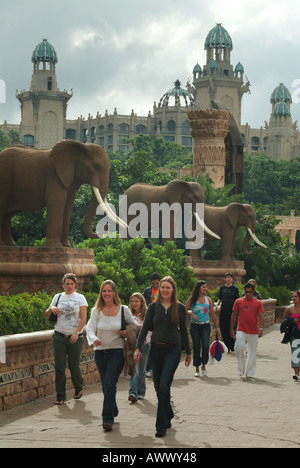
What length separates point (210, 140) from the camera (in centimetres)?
3906

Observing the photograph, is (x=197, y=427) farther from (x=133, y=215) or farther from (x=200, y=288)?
(x=133, y=215)

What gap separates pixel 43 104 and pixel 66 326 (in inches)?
4990

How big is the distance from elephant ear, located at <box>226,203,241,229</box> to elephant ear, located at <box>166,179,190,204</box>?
269cm

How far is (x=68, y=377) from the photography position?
1186 centimetres

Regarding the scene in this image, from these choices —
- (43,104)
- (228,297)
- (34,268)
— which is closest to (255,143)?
(43,104)

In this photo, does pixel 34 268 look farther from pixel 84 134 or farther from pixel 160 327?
pixel 84 134

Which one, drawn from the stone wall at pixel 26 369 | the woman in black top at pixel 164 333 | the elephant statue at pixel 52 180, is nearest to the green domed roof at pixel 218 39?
the elephant statue at pixel 52 180

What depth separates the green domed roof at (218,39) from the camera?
140m

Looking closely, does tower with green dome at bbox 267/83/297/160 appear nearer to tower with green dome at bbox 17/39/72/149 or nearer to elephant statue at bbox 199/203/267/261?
tower with green dome at bbox 17/39/72/149

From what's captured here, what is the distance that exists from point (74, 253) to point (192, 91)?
400ft

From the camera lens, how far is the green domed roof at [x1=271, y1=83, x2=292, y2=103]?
145 m

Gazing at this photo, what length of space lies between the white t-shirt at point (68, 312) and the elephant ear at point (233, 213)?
1388 centimetres

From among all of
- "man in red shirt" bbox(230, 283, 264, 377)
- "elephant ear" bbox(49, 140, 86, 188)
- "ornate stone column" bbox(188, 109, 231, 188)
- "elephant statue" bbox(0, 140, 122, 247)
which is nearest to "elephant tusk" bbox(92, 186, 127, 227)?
"elephant statue" bbox(0, 140, 122, 247)

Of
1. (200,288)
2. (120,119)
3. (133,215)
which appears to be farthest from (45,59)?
(200,288)
